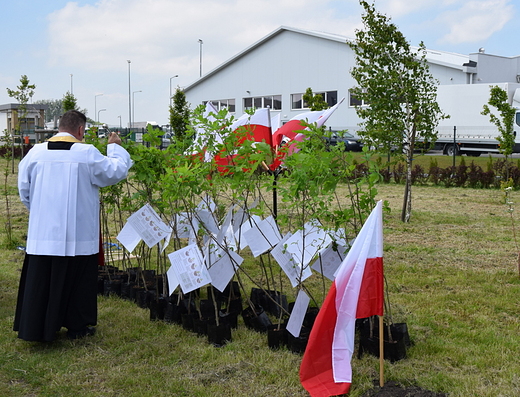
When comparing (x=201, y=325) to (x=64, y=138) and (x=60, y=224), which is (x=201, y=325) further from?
(x=64, y=138)

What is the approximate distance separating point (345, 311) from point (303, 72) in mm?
31881

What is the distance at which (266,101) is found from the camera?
36.7 metres

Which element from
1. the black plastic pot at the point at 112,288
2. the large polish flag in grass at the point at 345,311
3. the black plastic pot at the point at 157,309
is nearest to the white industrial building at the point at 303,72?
the black plastic pot at the point at 112,288

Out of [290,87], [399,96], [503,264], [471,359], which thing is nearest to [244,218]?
[471,359]

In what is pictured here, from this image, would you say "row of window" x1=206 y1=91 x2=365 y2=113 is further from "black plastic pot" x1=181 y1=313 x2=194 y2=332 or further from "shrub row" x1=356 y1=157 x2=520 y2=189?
"black plastic pot" x1=181 y1=313 x2=194 y2=332

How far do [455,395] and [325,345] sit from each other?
79 centimetres

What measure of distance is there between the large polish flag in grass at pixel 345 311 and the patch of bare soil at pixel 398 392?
17 centimetres

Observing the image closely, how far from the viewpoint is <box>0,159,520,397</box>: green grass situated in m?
3.44

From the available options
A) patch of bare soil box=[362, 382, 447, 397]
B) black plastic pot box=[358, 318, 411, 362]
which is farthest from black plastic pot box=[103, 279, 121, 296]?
patch of bare soil box=[362, 382, 447, 397]

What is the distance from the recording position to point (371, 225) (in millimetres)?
3287

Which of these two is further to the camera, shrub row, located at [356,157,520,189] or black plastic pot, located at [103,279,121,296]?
shrub row, located at [356,157,520,189]

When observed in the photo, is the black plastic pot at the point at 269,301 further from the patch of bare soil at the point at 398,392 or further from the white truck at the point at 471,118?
the white truck at the point at 471,118

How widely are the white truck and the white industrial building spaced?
4.59 metres

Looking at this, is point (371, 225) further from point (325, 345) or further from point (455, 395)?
point (455, 395)
